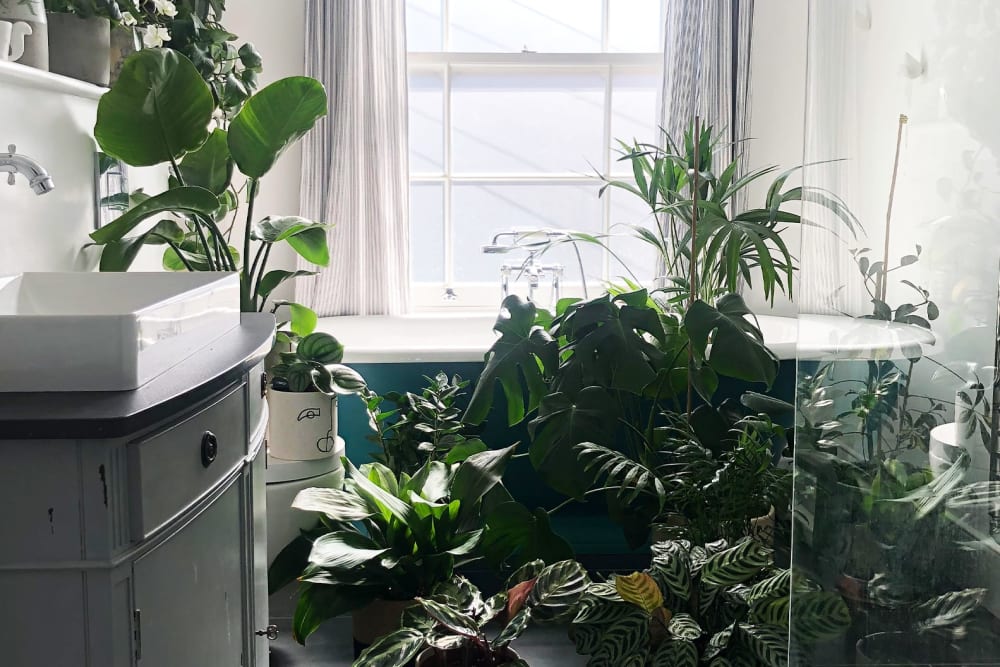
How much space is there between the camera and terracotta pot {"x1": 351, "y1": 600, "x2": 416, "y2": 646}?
2332 millimetres

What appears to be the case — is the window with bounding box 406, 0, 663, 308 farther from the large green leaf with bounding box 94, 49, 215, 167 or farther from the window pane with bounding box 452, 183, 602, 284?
the large green leaf with bounding box 94, 49, 215, 167

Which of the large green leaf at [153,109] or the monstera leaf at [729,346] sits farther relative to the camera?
the monstera leaf at [729,346]

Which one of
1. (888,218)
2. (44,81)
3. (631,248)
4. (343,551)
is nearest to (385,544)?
(343,551)

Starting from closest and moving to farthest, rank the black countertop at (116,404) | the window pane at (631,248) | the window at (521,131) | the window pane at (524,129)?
1. the black countertop at (116,404)
2. the window at (521,131)
3. the window pane at (631,248)
4. the window pane at (524,129)

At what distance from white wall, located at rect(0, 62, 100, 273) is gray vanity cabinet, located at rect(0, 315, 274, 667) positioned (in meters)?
0.90

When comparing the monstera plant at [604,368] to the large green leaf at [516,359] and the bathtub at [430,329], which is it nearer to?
the large green leaf at [516,359]

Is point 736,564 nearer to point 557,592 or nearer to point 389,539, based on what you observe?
point 557,592

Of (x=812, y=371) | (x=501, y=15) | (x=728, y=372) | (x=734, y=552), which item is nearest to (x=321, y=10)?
(x=728, y=372)

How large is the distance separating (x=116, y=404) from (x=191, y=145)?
1238mm

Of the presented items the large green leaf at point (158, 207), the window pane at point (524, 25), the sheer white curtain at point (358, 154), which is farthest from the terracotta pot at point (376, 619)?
the window pane at point (524, 25)

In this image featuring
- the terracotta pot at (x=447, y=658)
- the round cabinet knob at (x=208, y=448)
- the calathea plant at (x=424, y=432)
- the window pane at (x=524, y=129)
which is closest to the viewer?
the round cabinet knob at (x=208, y=448)

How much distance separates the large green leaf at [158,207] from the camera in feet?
6.57

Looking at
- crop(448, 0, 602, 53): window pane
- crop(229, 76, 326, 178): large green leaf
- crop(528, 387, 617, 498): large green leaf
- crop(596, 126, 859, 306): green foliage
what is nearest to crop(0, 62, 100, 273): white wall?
crop(229, 76, 326, 178): large green leaf

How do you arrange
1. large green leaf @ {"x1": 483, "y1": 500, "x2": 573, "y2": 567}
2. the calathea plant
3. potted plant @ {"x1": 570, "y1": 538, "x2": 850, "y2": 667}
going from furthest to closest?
1. the calathea plant
2. large green leaf @ {"x1": 483, "y1": 500, "x2": 573, "y2": 567}
3. potted plant @ {"x1": 570, "y1": 538, "x2": 850, "y2": 667}
